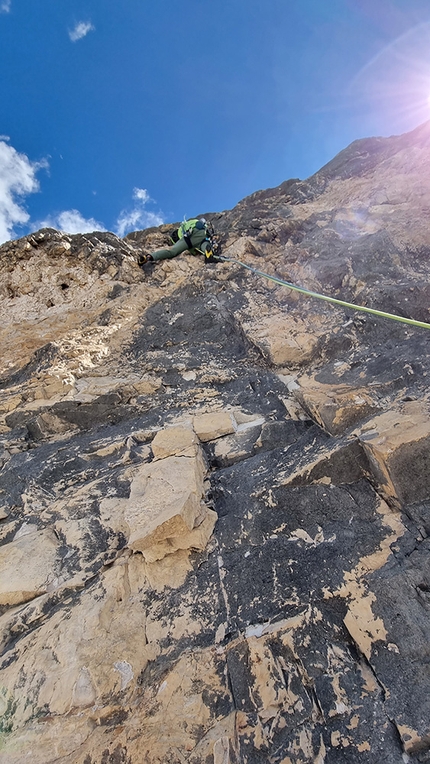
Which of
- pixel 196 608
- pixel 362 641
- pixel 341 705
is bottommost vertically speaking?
pixel 341 705

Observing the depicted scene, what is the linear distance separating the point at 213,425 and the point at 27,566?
174 cm

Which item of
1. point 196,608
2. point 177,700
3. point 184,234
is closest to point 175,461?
point 196,608

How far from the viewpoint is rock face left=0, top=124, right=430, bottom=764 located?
161 cm

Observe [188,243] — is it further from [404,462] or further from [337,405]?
[404,462]

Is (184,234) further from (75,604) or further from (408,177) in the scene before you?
(75,604)

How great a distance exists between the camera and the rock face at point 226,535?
1.61 metres

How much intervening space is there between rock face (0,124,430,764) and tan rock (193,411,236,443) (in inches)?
0.7

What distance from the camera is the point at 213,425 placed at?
10.4 ft

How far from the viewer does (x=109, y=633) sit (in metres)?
1.90

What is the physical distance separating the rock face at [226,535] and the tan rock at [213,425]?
0.02m

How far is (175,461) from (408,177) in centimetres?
725

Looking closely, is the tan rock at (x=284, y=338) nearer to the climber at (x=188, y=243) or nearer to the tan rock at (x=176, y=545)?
the tan rock at (x=176, y=545)

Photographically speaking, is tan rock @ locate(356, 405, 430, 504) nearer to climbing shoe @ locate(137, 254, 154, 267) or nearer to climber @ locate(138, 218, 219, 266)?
climber @ locate(138, 218, 219, 266)

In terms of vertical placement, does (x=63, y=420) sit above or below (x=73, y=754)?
above
